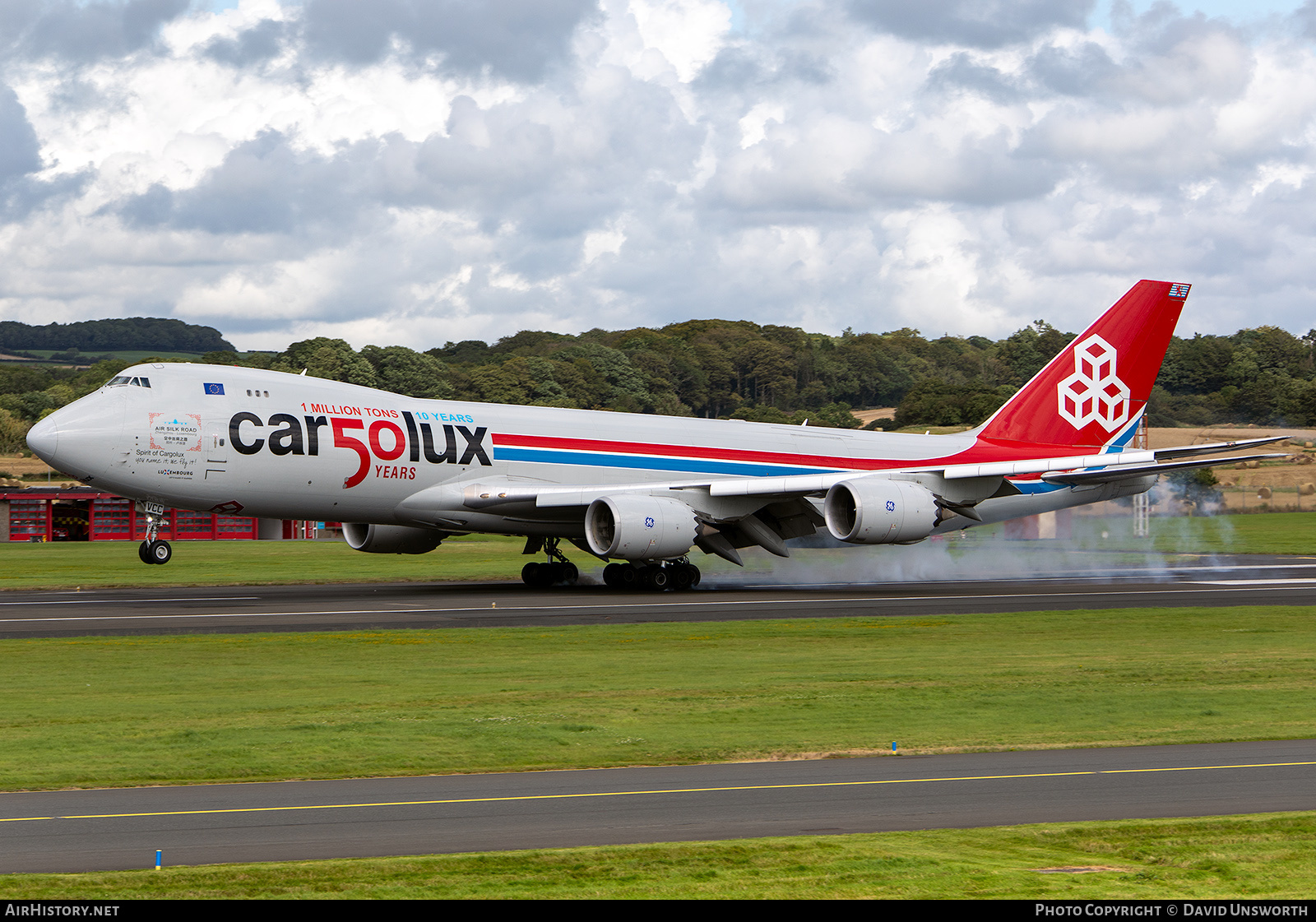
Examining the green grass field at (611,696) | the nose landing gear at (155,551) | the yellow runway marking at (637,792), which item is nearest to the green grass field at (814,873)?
the yellow runway marking at (637,792)

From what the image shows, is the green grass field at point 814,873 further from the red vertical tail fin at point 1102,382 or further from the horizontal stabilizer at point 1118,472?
the red vertical tail fin at point 1102,382

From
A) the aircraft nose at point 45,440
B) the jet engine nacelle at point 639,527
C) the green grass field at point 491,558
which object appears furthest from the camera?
the green grass field at point 491,558

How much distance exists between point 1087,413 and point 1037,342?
368 ft

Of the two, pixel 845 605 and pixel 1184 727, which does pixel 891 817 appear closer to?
pixel 1184 727

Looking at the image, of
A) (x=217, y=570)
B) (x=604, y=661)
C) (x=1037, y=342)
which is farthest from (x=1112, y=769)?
(x=1037, y=342)

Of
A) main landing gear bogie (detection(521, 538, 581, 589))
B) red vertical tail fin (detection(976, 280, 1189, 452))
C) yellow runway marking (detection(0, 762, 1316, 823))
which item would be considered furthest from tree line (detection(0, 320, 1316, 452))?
yellow runway marking (detection(0, 762, 1316, 823))

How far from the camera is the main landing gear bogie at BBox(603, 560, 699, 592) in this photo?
1426 inches

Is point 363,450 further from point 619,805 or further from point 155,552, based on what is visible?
point 619,805

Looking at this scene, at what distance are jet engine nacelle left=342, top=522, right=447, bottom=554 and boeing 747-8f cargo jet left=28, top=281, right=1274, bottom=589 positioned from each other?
0.05 m

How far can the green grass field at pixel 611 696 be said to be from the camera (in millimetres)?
13633

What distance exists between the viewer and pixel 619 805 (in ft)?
36.2

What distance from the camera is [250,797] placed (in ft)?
37.3

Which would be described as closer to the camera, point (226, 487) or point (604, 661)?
point (604, 661)

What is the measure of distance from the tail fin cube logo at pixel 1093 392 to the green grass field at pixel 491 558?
5.95 meters
